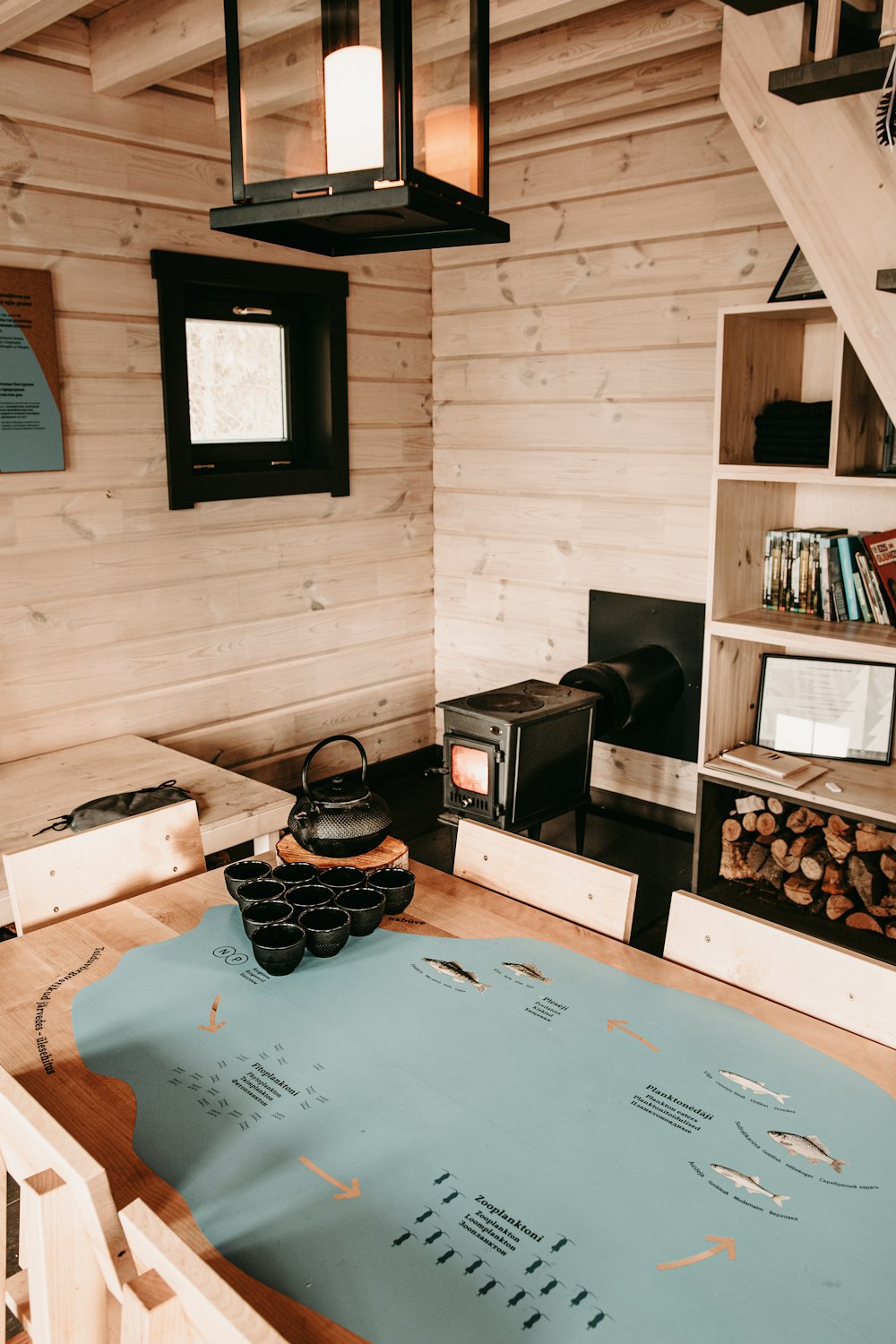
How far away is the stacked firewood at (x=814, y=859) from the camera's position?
3.19 meters

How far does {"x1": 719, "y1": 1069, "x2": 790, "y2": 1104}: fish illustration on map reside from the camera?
1.38m

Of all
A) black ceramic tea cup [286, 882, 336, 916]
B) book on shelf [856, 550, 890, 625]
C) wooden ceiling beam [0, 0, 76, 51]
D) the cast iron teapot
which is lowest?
black ceramic tea cup [286, 882, 336, 916]

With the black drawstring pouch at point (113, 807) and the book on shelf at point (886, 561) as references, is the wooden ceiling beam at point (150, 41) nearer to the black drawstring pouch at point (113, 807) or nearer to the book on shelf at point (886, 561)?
the black drawstring pouch at point (113, 807)

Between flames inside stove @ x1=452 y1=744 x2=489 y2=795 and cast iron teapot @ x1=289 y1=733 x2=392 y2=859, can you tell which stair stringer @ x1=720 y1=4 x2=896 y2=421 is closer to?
cast iron teapot @ x1=289 y1=733 x2=392 y2=859

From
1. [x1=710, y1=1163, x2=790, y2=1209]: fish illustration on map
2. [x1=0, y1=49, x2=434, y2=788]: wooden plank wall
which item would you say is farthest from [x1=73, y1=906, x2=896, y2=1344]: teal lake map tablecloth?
[x1=0, y1=49, x2=434, y2=788]: wooden plank wall

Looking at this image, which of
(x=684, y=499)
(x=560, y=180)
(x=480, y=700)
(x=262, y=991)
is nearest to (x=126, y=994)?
(x=262, y=991)

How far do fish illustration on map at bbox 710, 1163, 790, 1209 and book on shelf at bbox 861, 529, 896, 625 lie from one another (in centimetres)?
206

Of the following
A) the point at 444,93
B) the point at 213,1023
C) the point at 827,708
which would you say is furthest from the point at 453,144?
the point at 827,708

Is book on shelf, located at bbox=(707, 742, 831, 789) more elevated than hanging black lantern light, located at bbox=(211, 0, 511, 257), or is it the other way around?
hanging black lantern light, located at bbox=(211, 0, 511, 257)

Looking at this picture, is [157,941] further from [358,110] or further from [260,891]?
[358,110]

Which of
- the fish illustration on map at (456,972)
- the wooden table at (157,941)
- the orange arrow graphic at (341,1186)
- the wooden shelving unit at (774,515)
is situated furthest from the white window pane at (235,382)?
the orange arrow graphic at (341,1186)

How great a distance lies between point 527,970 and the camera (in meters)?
1.70

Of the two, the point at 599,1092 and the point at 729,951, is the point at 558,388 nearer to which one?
the point at 729,951

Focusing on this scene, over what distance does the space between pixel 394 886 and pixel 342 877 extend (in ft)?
0.38
